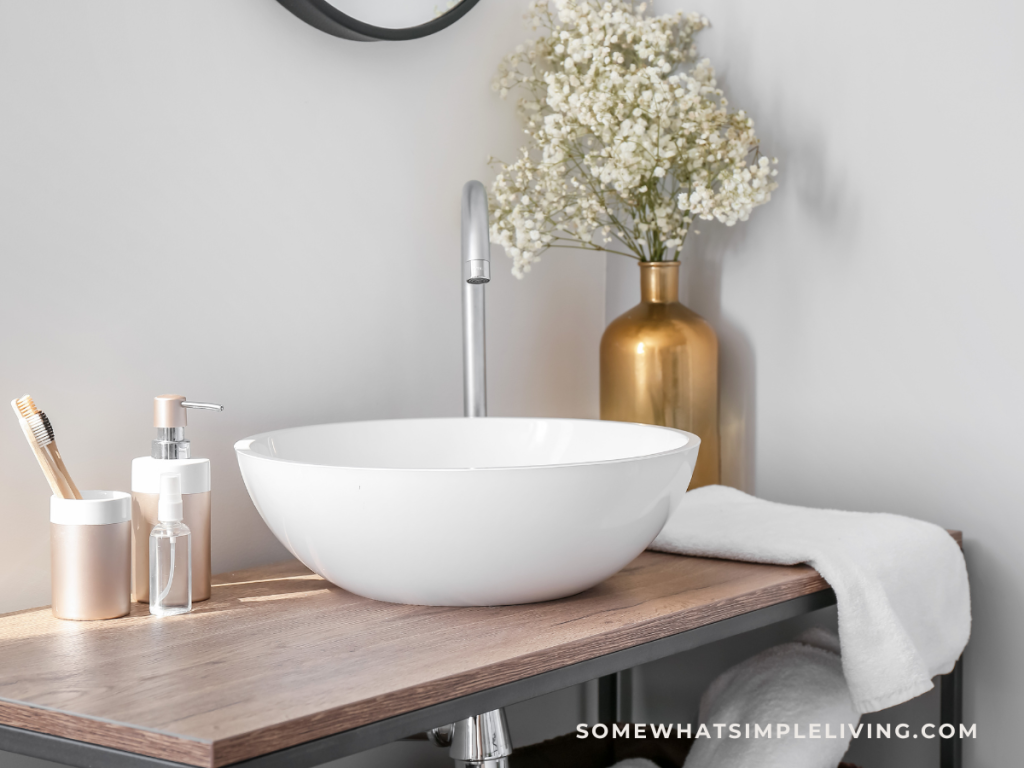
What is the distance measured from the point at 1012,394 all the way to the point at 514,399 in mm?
653

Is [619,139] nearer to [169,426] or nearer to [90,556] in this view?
[169,426]

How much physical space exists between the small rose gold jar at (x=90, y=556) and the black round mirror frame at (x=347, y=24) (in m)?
0.60

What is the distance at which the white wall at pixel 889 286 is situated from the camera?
3.73 ft

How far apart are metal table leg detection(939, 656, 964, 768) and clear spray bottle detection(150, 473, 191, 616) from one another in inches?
34.8

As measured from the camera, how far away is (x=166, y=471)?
81cm

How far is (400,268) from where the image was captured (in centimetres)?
122

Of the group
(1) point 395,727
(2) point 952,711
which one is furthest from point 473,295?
(2) point 952,711

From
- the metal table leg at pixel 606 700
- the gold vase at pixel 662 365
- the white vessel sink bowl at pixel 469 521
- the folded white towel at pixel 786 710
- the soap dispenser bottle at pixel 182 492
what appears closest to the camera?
the white vessel sink bowl at pixel 469 521

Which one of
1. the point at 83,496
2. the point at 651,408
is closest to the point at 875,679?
the point at 651,408

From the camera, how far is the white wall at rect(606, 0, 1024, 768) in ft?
3.73

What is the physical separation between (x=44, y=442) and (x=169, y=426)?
0.34 ft

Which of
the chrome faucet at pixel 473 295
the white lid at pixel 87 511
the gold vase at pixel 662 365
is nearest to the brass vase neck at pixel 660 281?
the gold vase at pixel 662 365

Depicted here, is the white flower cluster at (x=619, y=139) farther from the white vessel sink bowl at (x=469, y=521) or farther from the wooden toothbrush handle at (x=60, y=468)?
the wooden toothbrush handle at (x=60, y=468)

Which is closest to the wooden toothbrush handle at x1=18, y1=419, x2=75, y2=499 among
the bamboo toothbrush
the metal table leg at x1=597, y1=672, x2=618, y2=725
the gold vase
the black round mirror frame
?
the bamboo toothbrush
